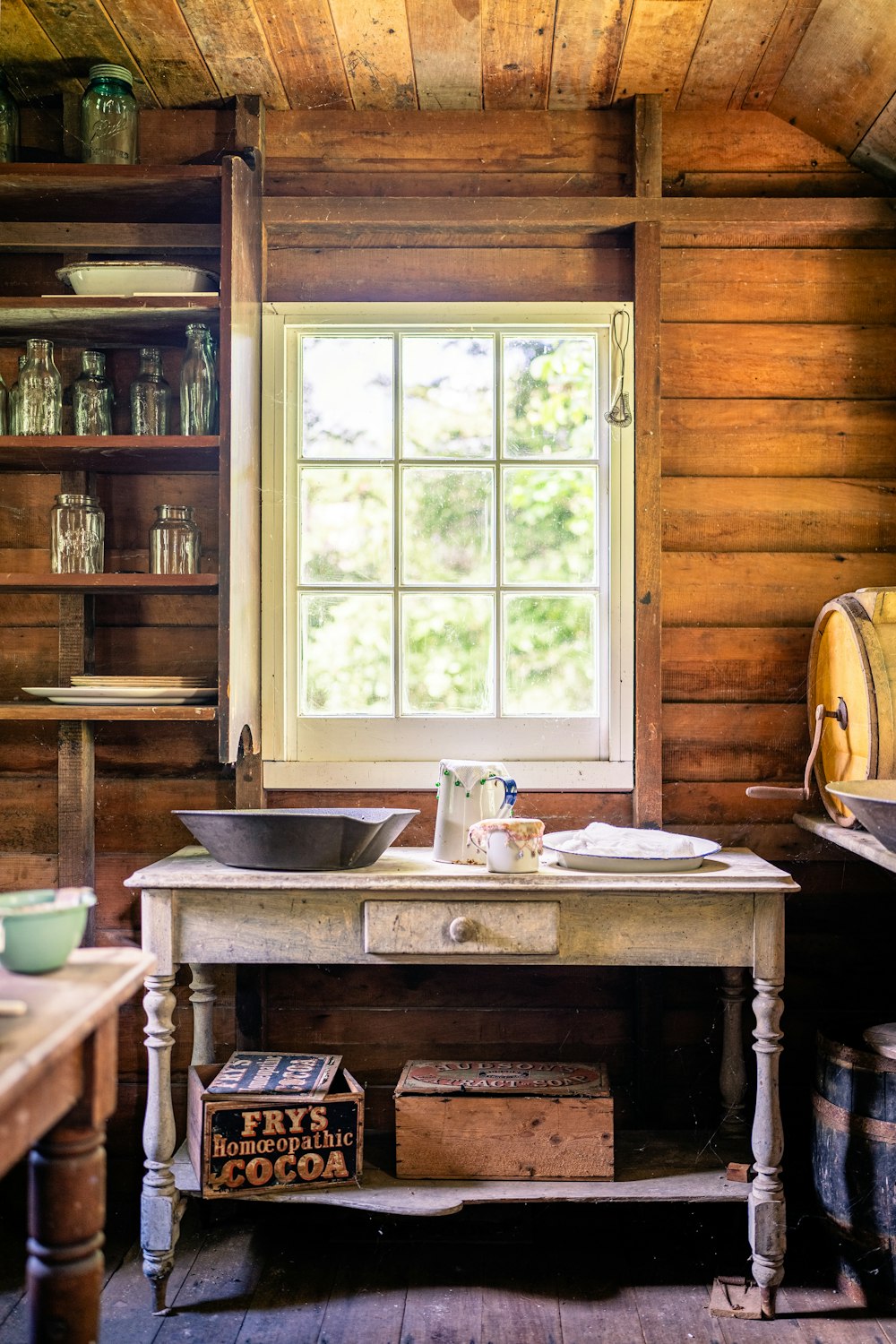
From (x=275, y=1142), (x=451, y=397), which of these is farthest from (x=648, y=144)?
(x=275, y=1142)

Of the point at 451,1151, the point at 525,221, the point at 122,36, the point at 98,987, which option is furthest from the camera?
the point at 525,221

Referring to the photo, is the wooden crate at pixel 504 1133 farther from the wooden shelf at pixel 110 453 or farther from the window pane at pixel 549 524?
Result: the wooden shelf at pixel 110 453

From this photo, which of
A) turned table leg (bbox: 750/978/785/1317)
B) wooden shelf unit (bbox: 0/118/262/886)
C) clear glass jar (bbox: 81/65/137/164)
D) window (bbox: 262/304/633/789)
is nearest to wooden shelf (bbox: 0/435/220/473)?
wooden shelf unit (bbox: 0/118/262/886)

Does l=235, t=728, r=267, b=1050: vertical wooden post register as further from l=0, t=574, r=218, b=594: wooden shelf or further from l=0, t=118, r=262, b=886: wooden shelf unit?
l=0, t=574, r=218, b=594: wooden shelf

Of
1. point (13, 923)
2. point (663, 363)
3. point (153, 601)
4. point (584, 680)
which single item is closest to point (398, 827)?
point (584, 680)

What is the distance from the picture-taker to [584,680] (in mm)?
2734

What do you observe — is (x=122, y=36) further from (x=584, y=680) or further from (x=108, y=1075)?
(x=108, y=1075)

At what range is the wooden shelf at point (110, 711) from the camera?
2.45 m

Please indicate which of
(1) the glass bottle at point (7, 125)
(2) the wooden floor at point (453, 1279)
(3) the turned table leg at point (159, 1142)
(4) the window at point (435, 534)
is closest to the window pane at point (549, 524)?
(4) the window at point (435, 534)

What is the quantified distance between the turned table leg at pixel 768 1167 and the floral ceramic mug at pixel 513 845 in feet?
1.72

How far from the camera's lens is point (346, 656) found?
2.76 m

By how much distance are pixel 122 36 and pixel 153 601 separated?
1310 mm

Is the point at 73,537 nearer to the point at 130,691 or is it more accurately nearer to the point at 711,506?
the point at 130,691

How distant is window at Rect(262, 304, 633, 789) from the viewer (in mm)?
2723
